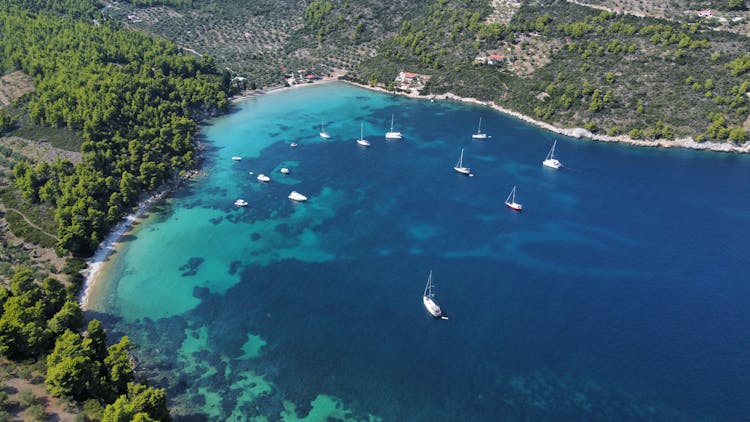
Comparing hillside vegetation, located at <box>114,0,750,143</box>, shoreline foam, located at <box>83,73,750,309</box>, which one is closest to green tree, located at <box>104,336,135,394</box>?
shoreline foam, located at <box>83,73,750,309</box>

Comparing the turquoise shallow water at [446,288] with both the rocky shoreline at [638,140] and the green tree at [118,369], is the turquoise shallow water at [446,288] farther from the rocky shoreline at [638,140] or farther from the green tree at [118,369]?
the green tree at [118,369]

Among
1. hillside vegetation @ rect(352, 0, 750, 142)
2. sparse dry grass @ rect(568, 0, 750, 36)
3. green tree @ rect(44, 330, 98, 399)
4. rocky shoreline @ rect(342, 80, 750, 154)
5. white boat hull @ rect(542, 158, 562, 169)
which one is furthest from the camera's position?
sparse dry grass @ rect(568, 0, 750, 36)

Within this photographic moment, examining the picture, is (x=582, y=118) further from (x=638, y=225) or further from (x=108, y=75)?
(x=108, y=75)

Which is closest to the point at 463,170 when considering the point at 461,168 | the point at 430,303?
the point at 461,168

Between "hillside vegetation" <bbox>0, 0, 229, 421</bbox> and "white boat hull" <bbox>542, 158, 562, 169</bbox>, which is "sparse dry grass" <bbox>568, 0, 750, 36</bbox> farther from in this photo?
"hillside vegetation" <bbox>0, 0, 229, 421</bbox>

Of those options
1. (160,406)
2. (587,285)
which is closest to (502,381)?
(587,285)

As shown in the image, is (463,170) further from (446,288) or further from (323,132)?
(323,132)

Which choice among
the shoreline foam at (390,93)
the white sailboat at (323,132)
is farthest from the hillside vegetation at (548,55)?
the white sailboat at (323,132)

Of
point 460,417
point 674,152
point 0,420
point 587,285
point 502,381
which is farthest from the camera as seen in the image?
point 674,152
